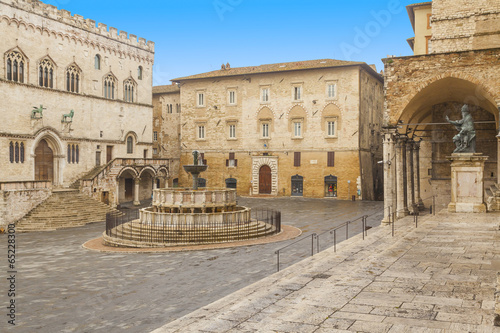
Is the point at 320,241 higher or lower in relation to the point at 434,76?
lower

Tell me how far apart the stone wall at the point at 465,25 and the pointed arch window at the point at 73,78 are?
27271 millimetres

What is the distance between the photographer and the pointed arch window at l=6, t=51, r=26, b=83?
105ft

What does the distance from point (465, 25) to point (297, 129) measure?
19.8 metres

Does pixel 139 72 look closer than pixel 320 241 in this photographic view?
No

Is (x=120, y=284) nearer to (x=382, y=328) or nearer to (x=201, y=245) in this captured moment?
(x=201, y=245)

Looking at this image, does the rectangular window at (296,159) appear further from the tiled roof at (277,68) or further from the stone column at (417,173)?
the stone column at (417,173)

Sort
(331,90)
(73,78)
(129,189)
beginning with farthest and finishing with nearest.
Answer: (129,189) < (331,90) < (73,78)

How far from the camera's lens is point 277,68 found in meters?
44.3

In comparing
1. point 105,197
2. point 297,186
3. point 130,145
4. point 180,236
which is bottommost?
point 180,236

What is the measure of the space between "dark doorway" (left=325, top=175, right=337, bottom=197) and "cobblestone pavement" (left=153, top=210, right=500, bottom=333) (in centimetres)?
2761

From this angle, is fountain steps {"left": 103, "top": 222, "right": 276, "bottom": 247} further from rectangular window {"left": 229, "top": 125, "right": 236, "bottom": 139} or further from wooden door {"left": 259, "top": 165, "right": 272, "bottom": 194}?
rectangular window {"left": 229, "top": 125, "right": 236, "bottom": 139}

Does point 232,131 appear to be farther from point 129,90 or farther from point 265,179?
point 129,90

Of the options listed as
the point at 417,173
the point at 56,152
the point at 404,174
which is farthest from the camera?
the point at 56,152

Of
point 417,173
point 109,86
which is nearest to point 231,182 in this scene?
point 109,86
